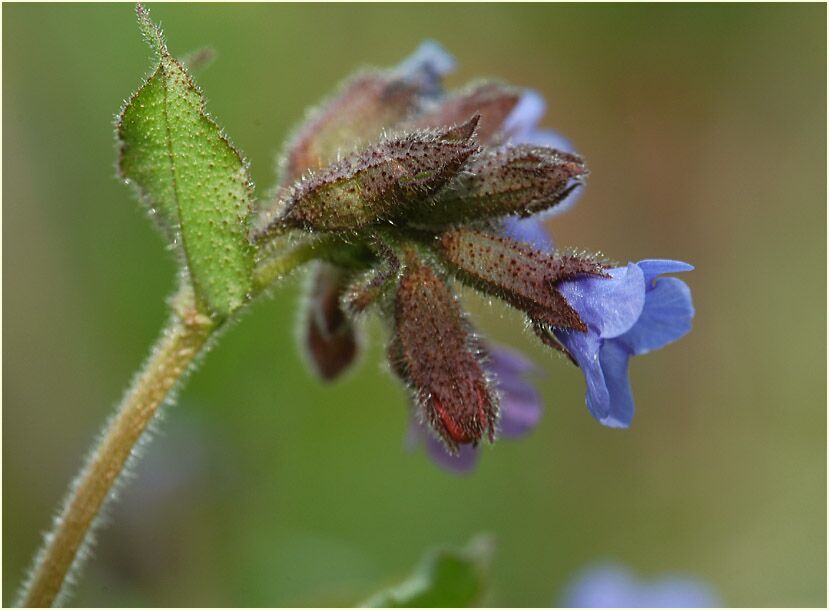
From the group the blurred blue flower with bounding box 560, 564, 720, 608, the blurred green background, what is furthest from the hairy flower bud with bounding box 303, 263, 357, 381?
the blurred green background

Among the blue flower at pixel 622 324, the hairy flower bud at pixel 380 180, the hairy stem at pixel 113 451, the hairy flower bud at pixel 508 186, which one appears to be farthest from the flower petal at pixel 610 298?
the hairy stem at pixel 113 451

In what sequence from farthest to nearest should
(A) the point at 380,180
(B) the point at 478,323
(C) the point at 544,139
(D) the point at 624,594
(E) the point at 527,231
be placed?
(B) the point at 478,323, (D) the point at 624,594, (C) the point at 544,139, (E) the point at 527,231, (A) the point at 380,180

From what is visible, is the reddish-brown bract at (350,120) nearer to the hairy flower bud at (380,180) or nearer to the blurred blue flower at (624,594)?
the hairy flower bud at (380,180)

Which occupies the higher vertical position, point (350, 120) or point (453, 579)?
point (350, 120)

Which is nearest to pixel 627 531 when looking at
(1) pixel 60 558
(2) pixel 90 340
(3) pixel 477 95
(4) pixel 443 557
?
(2) pixel 90 340

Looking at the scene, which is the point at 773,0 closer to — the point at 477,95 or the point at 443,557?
the point at 477,95

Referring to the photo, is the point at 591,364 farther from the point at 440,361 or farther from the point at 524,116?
the point at 524,116

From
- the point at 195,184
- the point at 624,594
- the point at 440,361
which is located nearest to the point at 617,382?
the point at 440,361

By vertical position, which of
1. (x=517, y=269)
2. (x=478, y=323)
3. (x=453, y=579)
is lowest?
(x=453, y=579)
